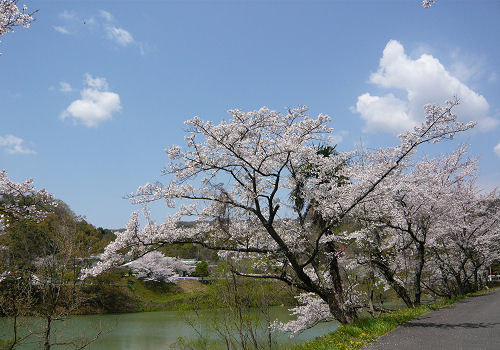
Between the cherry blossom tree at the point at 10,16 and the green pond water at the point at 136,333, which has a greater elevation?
the cherry blossom tree at the point at 10,16

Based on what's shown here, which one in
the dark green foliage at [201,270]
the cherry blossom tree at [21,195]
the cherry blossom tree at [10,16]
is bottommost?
the dark green foliage at [201,270]

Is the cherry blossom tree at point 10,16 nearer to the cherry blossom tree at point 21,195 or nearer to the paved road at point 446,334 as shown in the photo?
the cherry blossom tree at point 21,195

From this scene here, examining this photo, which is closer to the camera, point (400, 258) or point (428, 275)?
point (400, 258)

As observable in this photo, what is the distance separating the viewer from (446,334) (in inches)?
257

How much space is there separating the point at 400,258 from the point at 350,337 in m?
9.03

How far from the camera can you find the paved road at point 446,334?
5641 mm

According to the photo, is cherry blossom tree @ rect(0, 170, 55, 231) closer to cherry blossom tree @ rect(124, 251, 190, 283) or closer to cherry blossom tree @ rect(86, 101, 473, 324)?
cherry blossom tree @ rect(86, 101, 473, 324)

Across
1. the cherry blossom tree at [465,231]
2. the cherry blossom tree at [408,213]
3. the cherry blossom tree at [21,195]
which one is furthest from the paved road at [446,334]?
the cherry blossom tree at [21,195]

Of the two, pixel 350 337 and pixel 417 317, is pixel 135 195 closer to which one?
pixel 350 337

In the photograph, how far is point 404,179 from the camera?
9.55 meters

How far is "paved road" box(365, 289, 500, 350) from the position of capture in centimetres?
564

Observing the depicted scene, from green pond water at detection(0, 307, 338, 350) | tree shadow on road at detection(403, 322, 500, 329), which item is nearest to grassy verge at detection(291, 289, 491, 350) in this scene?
tree shadow on road at detection(403, 322, 500, 329)

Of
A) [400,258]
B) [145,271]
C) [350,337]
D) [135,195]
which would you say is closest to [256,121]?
[135,195]

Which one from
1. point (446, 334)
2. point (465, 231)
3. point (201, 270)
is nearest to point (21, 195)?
point (446, 334)
